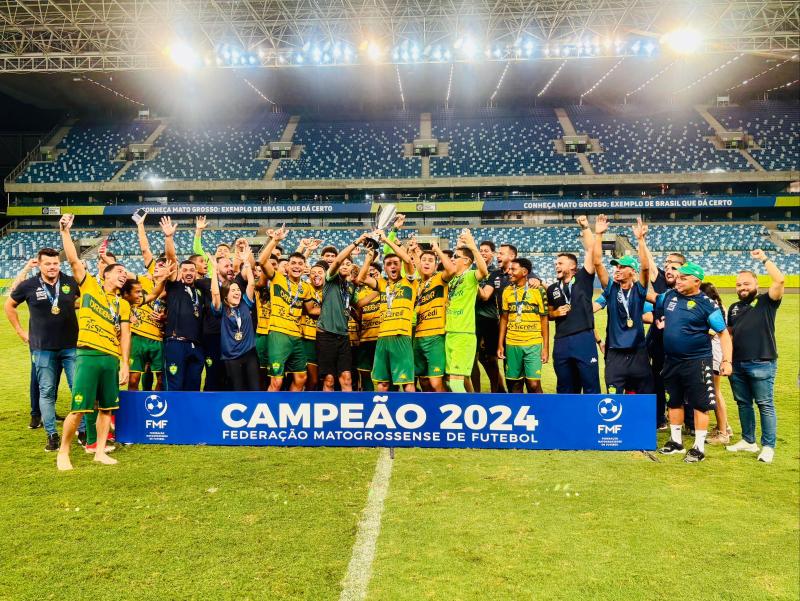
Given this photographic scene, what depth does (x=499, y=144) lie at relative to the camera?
3866 centimetres

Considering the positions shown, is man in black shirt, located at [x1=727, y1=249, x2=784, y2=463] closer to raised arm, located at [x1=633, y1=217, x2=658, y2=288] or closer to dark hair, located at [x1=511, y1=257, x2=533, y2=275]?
raised arm, located at [x1=633, y1=217, x2=658, y2=288]

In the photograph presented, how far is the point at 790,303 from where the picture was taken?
960 inches

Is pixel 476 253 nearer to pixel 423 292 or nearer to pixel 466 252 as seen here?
pixel 466 252

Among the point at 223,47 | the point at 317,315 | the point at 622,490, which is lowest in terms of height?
the point at 622,490

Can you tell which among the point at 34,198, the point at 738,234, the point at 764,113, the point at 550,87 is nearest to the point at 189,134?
the point at 34,198

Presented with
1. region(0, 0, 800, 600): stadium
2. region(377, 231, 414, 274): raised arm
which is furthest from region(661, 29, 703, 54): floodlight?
region(377, 231, 414, 274): raised arm

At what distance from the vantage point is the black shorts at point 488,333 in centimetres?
724

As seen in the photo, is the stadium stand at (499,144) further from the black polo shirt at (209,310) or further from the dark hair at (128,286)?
the dark hair at (128,286)

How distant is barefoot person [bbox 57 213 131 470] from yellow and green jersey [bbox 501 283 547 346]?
14.4 feet

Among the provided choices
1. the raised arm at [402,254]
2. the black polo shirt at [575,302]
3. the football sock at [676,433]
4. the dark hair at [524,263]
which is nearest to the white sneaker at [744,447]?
the football sock at [676,433]

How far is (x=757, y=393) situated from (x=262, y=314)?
5.89 m

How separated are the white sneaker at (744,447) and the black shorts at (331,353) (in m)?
Answer: 4.53

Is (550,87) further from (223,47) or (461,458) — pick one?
(461,458)

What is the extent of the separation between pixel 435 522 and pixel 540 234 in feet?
109
